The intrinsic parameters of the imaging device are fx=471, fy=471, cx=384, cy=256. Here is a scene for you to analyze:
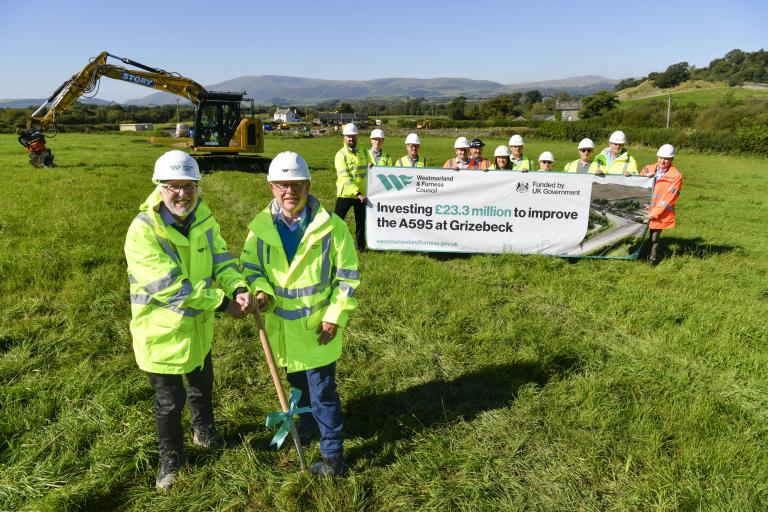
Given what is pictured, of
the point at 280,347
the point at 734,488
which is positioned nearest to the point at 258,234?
the point at 280,347

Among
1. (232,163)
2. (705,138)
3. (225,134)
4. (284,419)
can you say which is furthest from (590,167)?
(705,138)

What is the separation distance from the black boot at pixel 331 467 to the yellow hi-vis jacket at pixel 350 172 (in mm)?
5460

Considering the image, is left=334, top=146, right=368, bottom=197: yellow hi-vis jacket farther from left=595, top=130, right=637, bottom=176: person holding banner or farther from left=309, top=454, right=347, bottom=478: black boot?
left=309, top=454, right=347, bottom=478: black boot

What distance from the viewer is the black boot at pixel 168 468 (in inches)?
123

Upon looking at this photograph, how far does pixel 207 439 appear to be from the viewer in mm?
3459

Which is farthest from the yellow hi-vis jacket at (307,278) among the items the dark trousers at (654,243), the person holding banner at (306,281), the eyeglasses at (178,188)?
the dark trousers at (654,243)

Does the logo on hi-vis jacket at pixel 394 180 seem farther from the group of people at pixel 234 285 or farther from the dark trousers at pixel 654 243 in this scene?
→ the group of people at pixel 234 285

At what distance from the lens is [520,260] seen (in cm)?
789

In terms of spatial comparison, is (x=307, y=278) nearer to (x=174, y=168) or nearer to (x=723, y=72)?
(x=174, y=168)

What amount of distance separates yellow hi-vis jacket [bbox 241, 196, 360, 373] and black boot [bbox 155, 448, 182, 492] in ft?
3.27

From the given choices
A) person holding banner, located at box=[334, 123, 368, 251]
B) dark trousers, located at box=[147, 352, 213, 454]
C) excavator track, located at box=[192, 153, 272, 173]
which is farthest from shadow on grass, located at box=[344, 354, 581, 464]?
excavator track, located at box=[192, 153, 272, 173]

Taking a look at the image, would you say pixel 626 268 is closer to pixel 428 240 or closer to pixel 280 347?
pixel 428 240

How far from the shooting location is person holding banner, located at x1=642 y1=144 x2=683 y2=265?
7867 millimetres

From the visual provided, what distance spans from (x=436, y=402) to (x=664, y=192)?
616 centimetres
